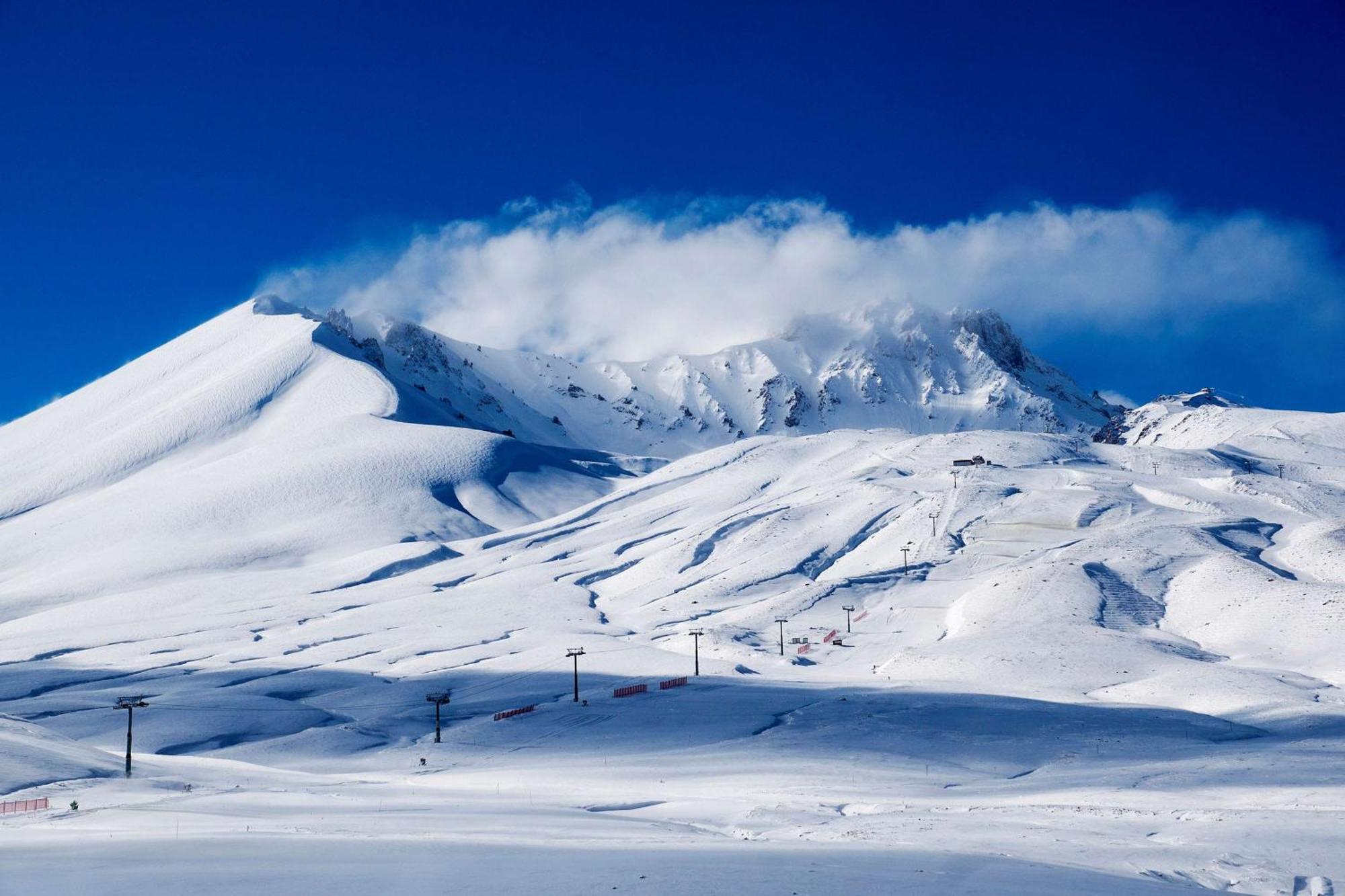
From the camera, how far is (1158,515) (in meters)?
151

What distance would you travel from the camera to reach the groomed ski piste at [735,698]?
30.0 metres

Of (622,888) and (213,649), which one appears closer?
(622,888)

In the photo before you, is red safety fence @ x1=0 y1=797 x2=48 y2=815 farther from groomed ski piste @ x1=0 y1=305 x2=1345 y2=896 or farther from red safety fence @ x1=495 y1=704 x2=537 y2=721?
red safety fence @ x1=495 y1=704 x2=537 y2=721

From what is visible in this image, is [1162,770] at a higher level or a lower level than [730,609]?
lower

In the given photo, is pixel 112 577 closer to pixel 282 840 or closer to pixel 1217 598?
pixel 1217 598

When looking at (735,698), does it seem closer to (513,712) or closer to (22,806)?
(513,712)

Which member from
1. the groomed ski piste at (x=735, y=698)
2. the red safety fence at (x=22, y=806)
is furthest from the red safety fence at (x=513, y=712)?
the red safety fence at (x=22, y=806)

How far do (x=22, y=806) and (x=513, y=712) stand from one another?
39225 millimetres

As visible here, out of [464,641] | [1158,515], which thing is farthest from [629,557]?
[1158,515]

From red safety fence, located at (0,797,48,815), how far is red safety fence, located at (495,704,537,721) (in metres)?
37.0

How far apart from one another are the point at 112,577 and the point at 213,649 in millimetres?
68143

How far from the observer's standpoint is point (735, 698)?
79750mm

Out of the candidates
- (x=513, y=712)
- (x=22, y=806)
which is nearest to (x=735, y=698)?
(x=513, y=712)

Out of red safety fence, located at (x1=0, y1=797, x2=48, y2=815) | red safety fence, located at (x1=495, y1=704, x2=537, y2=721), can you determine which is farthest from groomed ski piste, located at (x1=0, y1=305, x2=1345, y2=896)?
red safety fence, located at (x1=495, y1=704, x2=537, y2=721)
